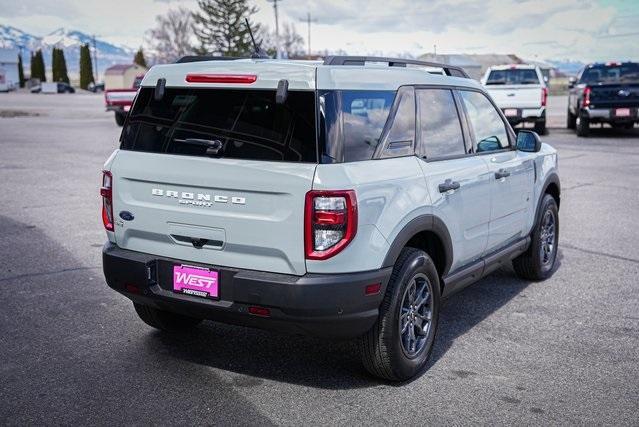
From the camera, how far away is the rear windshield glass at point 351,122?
3701 mm

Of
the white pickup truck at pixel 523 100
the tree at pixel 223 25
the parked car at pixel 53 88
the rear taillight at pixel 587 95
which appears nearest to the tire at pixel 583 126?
the rear taillight at pixel 587 95

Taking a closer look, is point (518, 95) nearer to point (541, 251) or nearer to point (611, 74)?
point (611, 74)

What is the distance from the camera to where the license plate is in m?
3.88

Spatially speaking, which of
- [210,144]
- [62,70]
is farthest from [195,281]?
[62,70]

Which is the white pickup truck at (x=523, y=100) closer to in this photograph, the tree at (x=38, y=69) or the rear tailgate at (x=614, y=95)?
the rear tailgate at (x=614, y=95)

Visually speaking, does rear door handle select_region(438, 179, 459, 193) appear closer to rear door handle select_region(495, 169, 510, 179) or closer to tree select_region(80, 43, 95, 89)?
rear door handle select_region(495, 169, 510, 179)

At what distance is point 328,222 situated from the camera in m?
3.62

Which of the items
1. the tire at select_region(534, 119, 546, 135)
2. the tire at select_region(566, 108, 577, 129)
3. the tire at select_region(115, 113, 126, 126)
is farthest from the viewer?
the tire at select_region(115, 113, 126, 126)

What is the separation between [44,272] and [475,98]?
408cm

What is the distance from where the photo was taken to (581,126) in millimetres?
20219

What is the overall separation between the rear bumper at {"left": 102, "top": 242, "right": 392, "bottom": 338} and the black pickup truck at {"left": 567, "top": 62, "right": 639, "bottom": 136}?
17299mm

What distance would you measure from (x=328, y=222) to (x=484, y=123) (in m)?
2.28

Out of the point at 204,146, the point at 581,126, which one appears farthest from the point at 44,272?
the point at 581,126

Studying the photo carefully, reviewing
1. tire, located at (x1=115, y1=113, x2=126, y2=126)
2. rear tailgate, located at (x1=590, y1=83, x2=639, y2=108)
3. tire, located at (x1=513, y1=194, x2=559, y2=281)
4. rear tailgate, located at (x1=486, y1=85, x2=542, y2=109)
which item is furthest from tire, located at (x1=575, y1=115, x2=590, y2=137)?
tire, located at (x1=115, y1=113, x2=126, y2=126)
